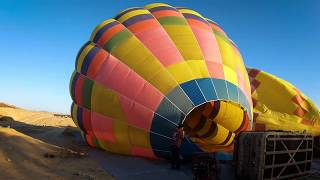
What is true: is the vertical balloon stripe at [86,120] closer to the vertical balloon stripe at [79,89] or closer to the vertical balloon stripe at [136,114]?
the vertical balloon stripe at [79,89]

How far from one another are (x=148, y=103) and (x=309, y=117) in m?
9.13

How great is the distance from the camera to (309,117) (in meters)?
16.0

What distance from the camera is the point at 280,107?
1644cm

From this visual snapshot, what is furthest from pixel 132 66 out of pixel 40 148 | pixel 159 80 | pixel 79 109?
pixel 40 148

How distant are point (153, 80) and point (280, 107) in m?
8.56

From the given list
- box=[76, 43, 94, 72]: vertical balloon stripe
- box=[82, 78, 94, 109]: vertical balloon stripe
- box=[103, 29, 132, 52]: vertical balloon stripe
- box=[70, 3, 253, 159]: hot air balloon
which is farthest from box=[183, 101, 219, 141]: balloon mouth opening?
box=[76, 43, 94, 72]: vertical balloon stripe

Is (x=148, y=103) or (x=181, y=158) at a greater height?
(x=148, y=103)

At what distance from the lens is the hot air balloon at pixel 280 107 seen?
1552 centimetres

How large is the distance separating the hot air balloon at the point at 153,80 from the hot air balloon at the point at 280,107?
4.05m

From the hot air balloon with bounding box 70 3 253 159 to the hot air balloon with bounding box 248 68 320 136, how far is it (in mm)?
4053

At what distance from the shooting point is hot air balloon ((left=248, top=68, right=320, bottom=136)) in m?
15.5

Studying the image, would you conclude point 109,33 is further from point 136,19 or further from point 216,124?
point 216,124

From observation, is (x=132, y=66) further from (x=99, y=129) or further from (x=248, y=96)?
(x=248, y=96)

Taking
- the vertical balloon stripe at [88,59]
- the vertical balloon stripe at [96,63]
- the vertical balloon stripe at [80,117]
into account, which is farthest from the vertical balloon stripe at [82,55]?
the vertical balloon stripe at [80,117]
